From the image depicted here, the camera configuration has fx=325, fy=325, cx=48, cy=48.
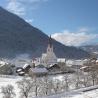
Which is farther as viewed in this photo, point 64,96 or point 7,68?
point 7,68

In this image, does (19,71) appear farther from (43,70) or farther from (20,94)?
(20,94)

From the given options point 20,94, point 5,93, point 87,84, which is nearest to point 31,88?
point 20,94

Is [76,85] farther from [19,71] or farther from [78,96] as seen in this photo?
[19,71]

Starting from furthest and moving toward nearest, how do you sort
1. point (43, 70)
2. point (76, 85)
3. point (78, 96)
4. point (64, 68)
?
point (64, 68)
point (43, 70)
point (76, 85)
point (78, 96)

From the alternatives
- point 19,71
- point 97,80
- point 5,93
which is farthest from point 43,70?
point 5,93

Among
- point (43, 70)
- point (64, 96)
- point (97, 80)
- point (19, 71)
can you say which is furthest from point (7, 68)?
point (64, 96)

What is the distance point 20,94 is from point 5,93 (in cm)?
645

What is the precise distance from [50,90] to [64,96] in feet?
23.1

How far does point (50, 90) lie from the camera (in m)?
64.0

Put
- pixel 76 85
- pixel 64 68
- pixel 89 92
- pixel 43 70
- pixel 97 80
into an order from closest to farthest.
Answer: pixel 89 92
pixel 76 85
pixel 97 80
pixel 43 70
pixel 64 68

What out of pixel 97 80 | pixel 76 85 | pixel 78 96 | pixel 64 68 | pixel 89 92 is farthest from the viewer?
pixel 64 68

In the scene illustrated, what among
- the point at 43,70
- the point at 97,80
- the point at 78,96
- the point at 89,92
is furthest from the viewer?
the point at 43,70

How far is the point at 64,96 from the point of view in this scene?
57.4 m

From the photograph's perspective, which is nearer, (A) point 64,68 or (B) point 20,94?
(B) point 20,94
